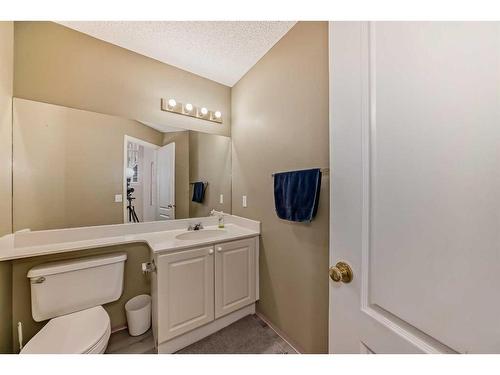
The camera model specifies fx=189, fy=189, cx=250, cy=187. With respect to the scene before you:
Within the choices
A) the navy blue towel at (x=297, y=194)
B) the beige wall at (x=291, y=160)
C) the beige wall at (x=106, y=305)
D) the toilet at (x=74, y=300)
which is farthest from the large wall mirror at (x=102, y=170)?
the navy blue towel at (x=297, y=194)

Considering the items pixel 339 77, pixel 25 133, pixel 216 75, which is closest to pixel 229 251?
pixel 339 77

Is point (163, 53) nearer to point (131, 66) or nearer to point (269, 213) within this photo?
point (131, 66)

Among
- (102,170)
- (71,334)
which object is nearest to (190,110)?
(102,170)

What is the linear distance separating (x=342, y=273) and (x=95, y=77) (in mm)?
2153

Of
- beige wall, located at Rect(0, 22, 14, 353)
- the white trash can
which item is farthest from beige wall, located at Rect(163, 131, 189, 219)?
beige wall, located at Rect(0, 22, 14, 353)

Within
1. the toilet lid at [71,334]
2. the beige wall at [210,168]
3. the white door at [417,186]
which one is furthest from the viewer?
the beige wall at [210,168]

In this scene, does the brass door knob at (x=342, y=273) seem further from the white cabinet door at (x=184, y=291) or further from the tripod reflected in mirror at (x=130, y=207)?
the tripod reflected in mirror at (x=130, y=207)

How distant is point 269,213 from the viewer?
1.65 meters

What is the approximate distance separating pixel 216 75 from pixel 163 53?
0.53 meters

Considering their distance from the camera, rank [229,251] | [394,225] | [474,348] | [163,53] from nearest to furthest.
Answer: [474,348], [394,225], [229,251], [163,53]

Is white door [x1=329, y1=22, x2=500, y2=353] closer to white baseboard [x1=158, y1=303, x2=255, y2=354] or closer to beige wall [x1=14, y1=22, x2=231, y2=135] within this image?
white baseboard [x1=158, y1=303, x2=255, y2=354]

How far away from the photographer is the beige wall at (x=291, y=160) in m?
1.22

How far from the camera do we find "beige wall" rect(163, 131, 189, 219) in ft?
6.30

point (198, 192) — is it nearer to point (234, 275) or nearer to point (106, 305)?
point (234, 275)
